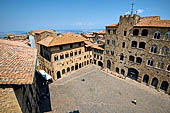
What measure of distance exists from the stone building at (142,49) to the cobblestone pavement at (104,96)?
10.7ft

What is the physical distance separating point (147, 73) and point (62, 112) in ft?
74.6

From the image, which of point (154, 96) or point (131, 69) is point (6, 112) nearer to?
point (154, 96)

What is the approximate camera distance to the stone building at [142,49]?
20323 millimetres

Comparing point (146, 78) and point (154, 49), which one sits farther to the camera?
point (146, 78)

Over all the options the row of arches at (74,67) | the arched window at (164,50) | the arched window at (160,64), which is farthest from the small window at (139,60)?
the row of arches at (74,67)

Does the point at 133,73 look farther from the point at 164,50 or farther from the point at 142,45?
the point at 164,50

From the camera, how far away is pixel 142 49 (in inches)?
920

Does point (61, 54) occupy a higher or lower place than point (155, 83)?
higher

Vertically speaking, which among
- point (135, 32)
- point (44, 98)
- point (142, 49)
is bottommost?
point (44, 98)

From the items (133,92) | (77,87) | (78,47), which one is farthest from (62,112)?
(78,47)

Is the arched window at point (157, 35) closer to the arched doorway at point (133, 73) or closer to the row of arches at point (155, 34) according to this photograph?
the row of arches at point (155, 34)

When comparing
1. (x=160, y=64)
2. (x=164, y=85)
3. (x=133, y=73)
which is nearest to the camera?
(x=160, y=64)

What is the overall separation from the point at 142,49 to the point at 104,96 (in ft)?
50.7

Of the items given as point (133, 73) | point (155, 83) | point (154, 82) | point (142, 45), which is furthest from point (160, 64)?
point (133, 73)
